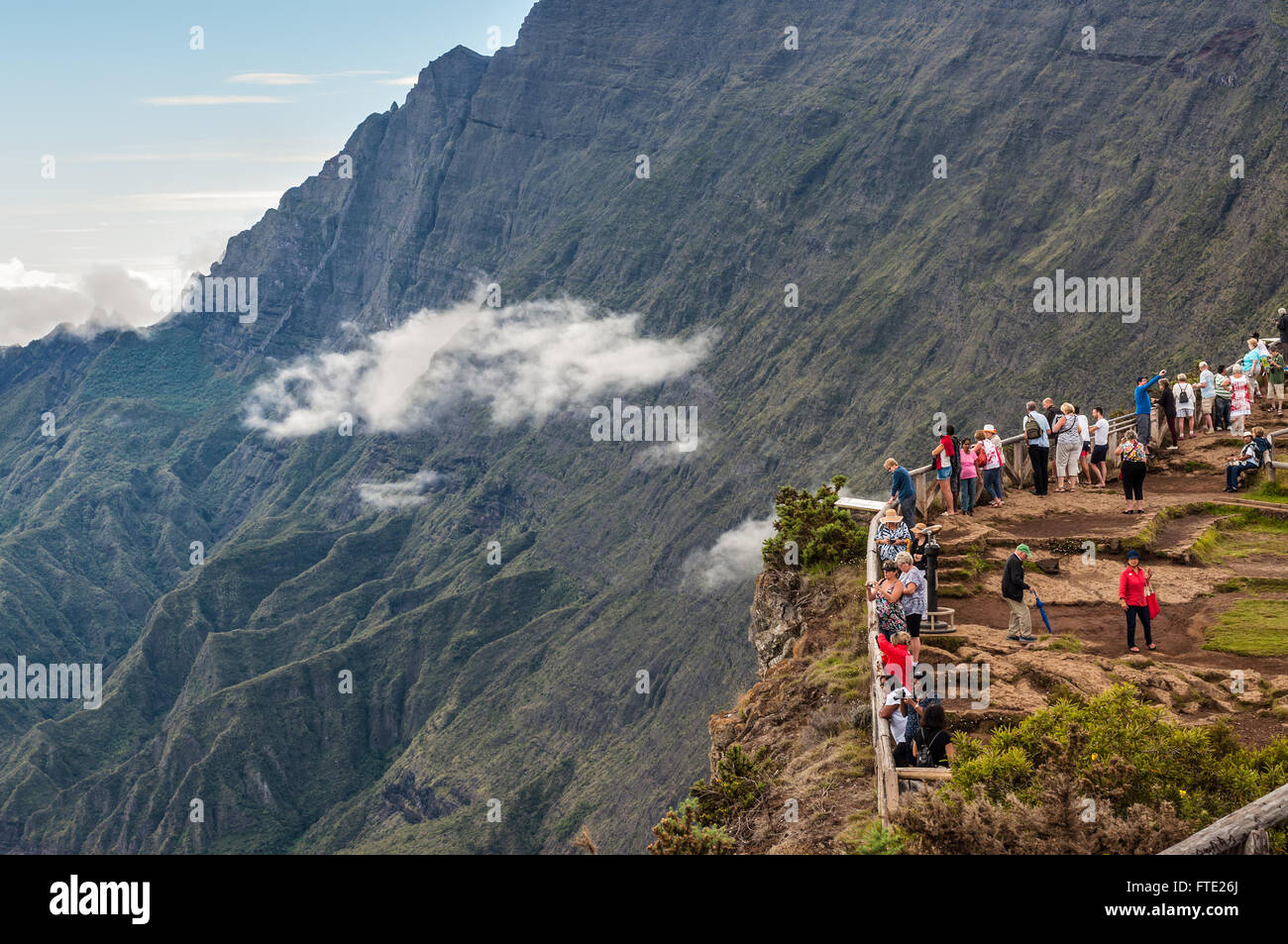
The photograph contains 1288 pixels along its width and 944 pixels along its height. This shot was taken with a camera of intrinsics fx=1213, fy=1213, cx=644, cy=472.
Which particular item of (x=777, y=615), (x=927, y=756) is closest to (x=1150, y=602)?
(x=927, y=756)

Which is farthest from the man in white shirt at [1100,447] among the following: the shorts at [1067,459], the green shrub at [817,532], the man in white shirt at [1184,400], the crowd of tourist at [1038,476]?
the green shrub at [817,532]

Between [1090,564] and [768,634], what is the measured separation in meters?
8.69

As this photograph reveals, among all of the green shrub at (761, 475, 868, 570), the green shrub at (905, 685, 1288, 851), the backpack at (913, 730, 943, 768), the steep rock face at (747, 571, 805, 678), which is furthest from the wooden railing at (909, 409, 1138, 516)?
the green shrub at (905, 685, 1288, 851)

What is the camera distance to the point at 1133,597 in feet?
72.4

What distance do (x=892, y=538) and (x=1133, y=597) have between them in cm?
451

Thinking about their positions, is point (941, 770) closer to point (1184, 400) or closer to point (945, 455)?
point (945, 455)

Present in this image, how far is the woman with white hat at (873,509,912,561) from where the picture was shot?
2353 centimetres

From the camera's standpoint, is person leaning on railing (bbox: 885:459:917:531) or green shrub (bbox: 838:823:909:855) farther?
person leaning on railing (bbox: 885:459:917:531)

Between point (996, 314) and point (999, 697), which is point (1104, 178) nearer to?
point (996, 314)

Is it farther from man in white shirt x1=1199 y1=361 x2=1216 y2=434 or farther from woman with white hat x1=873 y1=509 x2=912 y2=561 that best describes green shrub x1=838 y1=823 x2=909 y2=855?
man in white shirt x1=1199 y1=361 x2=1216 y2=434

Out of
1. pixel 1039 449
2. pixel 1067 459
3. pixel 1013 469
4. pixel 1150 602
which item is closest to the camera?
pixel 1150 602

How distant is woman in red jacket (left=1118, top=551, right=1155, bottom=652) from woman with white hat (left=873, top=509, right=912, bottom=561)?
3.98 metres

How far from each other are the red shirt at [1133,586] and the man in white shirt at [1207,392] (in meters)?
19.1
